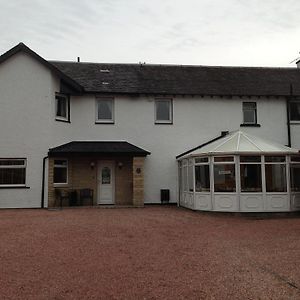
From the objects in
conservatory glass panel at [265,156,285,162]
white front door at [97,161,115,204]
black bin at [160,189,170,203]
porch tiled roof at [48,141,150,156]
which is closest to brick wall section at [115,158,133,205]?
white front door at [97,161,115,204]

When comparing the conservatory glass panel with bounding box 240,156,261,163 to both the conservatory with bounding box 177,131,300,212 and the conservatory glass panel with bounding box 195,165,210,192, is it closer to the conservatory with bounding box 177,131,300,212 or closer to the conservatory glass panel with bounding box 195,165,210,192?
the conservatory with bounding box 177,131,300,212

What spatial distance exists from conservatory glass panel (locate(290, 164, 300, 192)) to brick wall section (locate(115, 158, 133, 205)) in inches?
311

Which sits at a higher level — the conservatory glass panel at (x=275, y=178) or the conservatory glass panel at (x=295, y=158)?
the conservatory glass panel at (x=295, y=158)

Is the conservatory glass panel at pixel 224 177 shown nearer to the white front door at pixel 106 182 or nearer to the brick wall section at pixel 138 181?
the brick wall section at pixel 138 181

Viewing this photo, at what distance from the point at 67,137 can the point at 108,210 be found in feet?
15.4

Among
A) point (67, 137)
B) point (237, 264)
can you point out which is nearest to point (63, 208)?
point (67, 137)

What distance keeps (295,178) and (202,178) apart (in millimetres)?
3869

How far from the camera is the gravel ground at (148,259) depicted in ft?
19.2

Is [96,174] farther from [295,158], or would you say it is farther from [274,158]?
[295,158]

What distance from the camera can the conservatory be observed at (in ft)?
50.7

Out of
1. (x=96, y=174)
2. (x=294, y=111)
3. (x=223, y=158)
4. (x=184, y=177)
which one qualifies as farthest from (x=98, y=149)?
(x=294, y=111)

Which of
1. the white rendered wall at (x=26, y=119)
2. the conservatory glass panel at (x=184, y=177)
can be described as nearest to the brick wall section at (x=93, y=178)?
the white rendered wall at (x=26, y=119)

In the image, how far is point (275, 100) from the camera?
70.5ft

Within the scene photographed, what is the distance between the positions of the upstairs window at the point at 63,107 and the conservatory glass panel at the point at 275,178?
33.1ft
